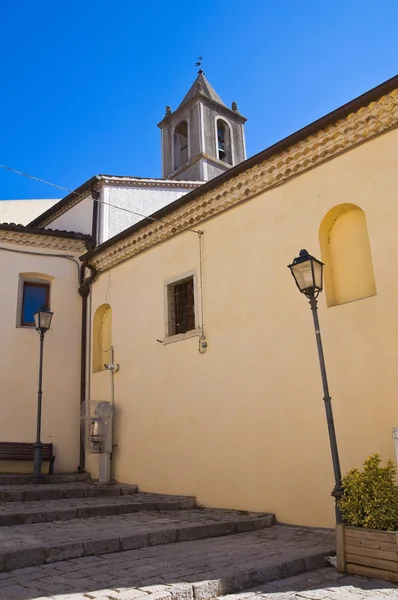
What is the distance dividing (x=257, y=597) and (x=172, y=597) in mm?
734

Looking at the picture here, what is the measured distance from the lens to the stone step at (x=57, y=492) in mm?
7961

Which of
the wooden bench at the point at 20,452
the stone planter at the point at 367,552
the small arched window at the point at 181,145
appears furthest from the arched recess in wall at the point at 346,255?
the small arched window at the point at 181,145

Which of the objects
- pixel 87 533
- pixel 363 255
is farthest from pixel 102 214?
pixel 87 533

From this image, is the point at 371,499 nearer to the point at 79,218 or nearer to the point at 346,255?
the point at 346,255

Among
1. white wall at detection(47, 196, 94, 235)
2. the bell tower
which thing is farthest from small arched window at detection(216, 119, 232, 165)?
white wall at detection(47, 196, 94, 235)

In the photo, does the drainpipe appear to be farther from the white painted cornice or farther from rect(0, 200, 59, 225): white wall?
rect(0, 200, 59, 225): white wall

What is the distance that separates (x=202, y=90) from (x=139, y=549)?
20.8 meters

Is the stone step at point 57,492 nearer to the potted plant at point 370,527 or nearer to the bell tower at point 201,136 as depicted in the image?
the potted plant at point 370,527

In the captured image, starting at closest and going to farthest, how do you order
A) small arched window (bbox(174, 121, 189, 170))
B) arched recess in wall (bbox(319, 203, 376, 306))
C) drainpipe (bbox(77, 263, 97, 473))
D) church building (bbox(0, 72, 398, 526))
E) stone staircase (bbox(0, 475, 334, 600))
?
stone staircase (bbox(0, 475, 334, 600))
church building (bbox(0, 72, 398, 526))
arched recess in wall (bbox(319, 203, 376, 306))
drainpipe (bbox(77, 263, 97, 473))
small arched window (bbox(174, 121, 189, 170))

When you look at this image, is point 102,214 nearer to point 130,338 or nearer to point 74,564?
point 130,338

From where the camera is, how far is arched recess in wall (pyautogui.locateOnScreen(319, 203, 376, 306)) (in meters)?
6.81

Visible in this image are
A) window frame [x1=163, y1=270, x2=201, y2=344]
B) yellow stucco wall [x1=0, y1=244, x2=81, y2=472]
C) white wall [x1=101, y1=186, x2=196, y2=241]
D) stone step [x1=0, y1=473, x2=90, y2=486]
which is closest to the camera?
window frame [x1=163, y1=270, x2=201, y2=344]

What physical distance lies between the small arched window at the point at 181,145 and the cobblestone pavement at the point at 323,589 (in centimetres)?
1894

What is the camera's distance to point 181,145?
22.4 meters
